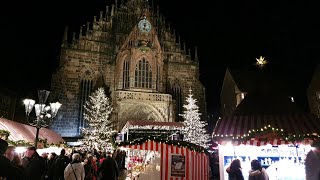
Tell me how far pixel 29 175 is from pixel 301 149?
9464 millimetres

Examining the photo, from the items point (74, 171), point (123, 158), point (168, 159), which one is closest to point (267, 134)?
point (168, 159)

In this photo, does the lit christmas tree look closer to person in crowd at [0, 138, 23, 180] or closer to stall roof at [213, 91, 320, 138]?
stall roof at [213, 91, 320, 138]

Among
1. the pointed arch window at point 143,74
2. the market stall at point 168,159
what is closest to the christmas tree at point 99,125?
the pointed arch window at point 143,74

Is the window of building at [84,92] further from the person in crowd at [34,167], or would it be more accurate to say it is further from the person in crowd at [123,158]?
the person in crowd at [34,167]

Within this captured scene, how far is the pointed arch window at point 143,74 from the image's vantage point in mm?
29041

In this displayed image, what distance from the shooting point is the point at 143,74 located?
29438 millimetres

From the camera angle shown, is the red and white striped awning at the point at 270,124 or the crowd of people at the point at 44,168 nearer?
the crowd of people at the point at 44,168

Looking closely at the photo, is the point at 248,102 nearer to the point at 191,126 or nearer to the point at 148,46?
the point at 191,126

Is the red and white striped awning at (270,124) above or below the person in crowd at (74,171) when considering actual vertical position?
above

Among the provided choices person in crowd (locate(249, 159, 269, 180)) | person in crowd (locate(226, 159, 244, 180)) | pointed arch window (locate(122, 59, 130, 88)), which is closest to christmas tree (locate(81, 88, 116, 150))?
pointed arch window (locate(122, 59, 130, 88))

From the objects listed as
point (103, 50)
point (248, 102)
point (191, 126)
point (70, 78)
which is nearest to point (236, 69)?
point (191, 126)

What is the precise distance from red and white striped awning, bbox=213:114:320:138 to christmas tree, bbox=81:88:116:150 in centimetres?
1591

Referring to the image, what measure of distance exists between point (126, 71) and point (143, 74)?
1.86 metres

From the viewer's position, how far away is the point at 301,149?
10500 millimetres
